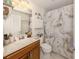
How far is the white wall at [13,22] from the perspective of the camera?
2025 mm

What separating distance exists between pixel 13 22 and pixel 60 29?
6.48 feet

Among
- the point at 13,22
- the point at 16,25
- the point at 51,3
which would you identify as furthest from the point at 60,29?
the point at 13,22

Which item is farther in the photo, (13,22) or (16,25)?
(16,25)

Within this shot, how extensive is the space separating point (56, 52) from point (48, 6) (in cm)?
201

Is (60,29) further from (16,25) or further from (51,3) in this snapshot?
(16,25)

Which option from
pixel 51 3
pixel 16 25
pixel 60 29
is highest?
pixel 51 3

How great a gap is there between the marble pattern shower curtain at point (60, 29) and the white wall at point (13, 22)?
1.46 metres

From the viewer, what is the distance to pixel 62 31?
353 cm

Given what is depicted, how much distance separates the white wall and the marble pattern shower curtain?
1.46 m

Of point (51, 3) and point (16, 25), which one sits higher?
point (51, 3)

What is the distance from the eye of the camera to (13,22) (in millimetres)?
2273

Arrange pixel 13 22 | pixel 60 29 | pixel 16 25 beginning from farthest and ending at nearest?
pixel 60 29 < pixel 16 25 < pixel 13 22

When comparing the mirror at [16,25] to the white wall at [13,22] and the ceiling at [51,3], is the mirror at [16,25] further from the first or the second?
the ceiling at [51,3]

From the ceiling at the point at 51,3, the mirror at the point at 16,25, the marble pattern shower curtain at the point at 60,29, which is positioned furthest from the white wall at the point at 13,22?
the marble pattern shower curtain at the point at 60,29
